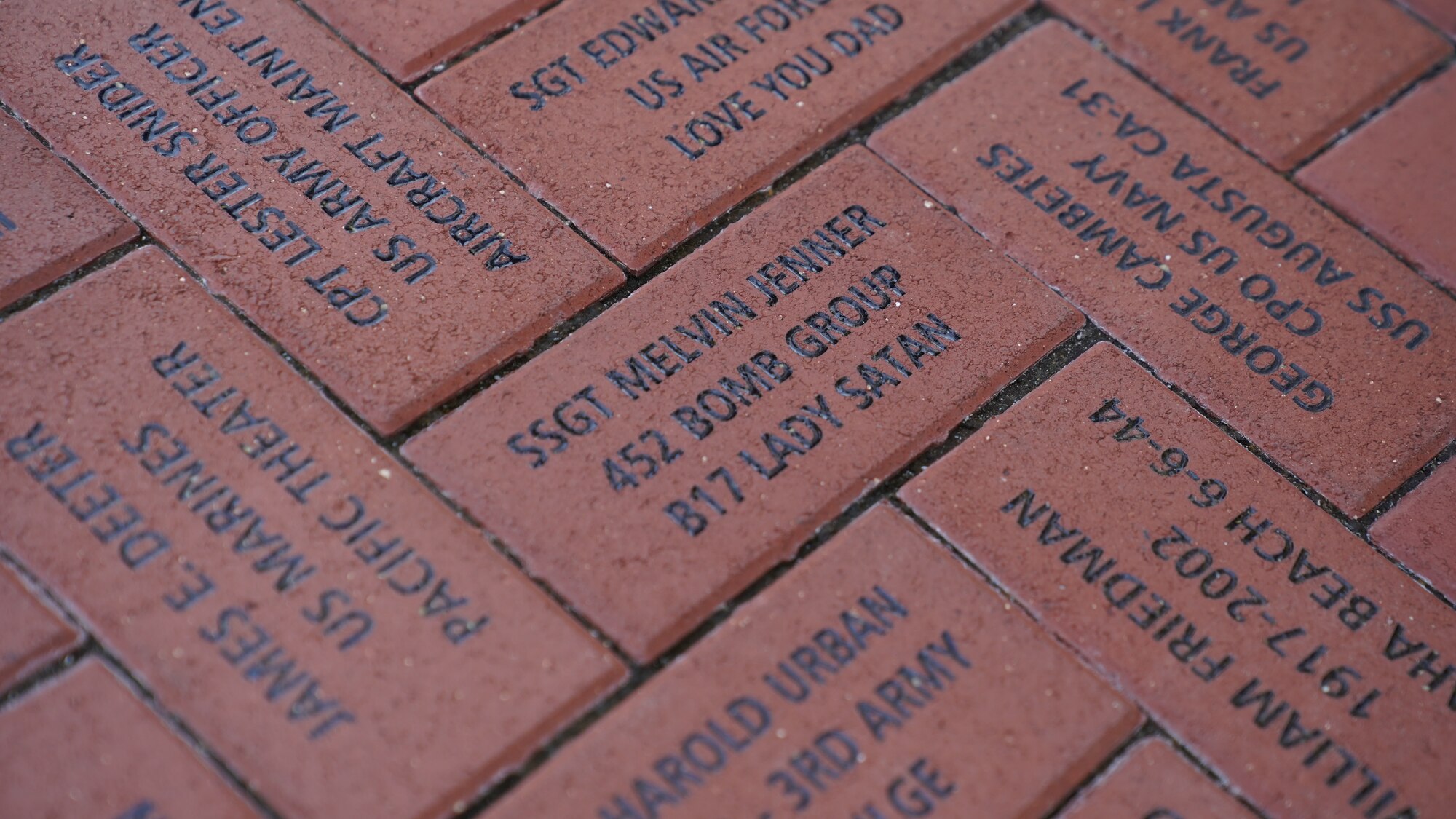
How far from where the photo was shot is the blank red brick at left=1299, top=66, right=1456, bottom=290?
1725 millimetres

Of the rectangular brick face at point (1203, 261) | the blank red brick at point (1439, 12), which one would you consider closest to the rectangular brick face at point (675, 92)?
the rectangular brick face at point (1203, 261)

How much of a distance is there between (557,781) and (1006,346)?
77cm

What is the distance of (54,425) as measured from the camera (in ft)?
4.62

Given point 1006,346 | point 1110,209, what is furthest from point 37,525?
point 1110,209

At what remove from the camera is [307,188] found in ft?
5.19

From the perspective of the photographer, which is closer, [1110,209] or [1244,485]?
[1244,485]

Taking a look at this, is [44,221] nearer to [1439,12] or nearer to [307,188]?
[307,188]

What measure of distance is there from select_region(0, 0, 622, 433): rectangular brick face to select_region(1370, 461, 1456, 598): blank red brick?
1.02 m

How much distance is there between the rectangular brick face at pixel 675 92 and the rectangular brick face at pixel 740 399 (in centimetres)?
8

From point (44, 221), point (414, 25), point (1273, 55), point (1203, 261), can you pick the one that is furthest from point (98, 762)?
point (1273, 55)

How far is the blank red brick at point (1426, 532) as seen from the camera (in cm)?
150

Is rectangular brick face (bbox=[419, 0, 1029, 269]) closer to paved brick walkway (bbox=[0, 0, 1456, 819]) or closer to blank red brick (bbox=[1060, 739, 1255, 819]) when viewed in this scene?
paved brick walkway (bbox=[0, 0, 1456, 819])

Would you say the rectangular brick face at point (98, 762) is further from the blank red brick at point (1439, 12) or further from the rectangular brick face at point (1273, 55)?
the blank red brick at point (1439, 12)

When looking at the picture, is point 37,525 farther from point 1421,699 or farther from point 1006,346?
point 1421,699
